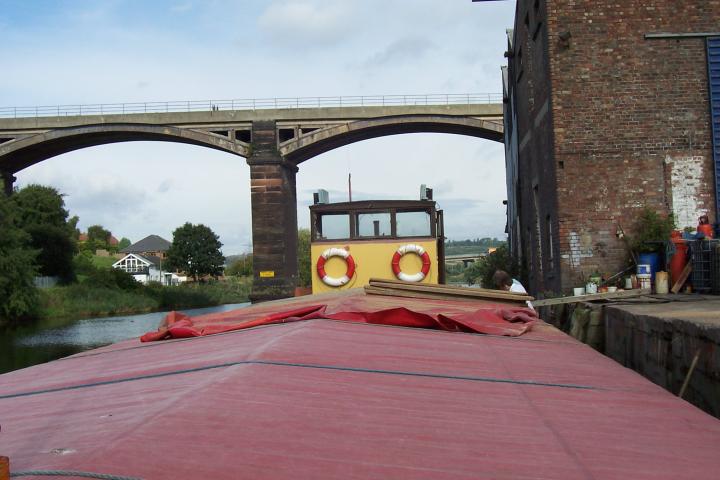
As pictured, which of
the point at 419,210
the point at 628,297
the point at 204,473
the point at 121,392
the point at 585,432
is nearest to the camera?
the point at 204,473

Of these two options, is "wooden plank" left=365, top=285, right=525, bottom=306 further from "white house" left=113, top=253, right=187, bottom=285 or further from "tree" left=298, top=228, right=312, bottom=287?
"white house" left=113, top=253, right=187, bottom=285

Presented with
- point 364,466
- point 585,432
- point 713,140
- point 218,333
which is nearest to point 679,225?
point 713,140

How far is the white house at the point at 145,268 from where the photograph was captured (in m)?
105

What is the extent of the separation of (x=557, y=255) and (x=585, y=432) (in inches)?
427

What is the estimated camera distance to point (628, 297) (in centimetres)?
954

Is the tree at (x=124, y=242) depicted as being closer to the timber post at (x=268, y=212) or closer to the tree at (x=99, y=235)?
the tree at (x=99, y=235)

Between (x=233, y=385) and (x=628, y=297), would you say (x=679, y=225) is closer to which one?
(x=628, y=297)

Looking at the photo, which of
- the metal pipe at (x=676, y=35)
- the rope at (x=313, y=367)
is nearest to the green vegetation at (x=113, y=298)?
the metal pipe at (x=676, y=35)

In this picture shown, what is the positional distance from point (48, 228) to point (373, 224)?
46453 mm

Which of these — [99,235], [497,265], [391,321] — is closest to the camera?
[391,321]

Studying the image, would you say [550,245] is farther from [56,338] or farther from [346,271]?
[56,338]

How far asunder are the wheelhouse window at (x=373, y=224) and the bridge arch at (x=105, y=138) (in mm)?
29114

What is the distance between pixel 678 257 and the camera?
1053cm

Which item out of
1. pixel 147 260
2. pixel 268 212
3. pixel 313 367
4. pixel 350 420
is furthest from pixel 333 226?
pixel 147 260
